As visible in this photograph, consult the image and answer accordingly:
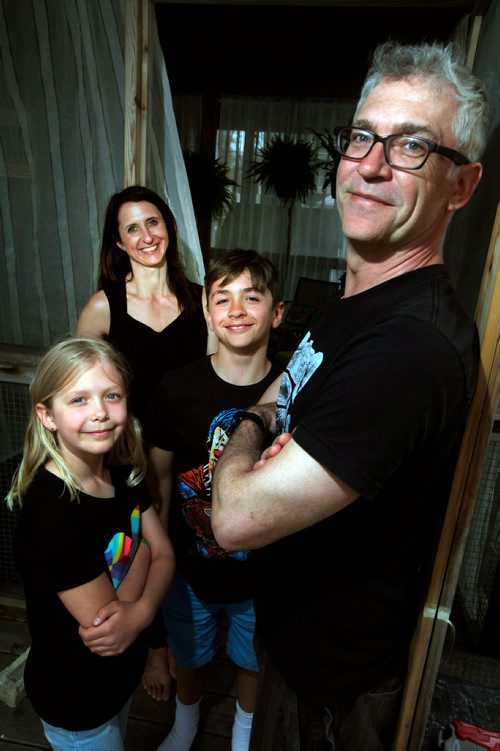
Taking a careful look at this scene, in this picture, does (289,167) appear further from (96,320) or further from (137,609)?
(137,609)

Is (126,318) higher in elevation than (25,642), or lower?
higher

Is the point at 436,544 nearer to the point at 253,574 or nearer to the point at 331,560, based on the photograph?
the point at 331,560

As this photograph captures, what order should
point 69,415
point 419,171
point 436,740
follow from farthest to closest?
point 436,740 < point 69,415 < point 419,171

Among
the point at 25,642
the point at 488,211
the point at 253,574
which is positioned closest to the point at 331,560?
the point at 253,574

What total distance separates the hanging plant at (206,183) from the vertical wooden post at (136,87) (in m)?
4.20

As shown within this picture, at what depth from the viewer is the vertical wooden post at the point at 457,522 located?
2.64 feet

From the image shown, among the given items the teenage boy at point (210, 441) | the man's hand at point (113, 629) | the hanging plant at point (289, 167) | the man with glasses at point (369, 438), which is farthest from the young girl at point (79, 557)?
the hanging plant at point (289, 167)

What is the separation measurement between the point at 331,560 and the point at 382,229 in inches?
22.1

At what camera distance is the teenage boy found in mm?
1260

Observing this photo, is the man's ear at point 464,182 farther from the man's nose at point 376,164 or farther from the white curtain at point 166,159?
the white curtain at point 166,159

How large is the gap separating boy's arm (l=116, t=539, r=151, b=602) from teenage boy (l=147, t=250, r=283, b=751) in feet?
0.60

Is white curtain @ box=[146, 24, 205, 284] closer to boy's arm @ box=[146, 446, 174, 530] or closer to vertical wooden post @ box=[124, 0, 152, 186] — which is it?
vertical wooden post @ box=[124, 0, 152, 186]

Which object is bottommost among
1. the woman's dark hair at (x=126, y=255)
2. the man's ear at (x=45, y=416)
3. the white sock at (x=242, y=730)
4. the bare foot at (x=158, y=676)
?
the bare foot at (x=158, y=676)

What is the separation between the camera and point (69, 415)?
1.03 m
